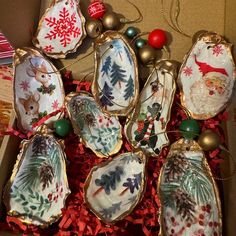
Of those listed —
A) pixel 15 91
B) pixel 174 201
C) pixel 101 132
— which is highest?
pixel 15 91

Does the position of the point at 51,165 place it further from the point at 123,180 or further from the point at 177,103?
the point at 177,103

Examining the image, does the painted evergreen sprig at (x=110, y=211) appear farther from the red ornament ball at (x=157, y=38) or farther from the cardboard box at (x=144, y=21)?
the red ornament ball at (x=157, y=38)

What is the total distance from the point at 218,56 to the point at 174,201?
35 cm

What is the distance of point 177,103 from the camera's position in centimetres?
97

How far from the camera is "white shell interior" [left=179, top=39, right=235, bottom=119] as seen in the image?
0.93 metres

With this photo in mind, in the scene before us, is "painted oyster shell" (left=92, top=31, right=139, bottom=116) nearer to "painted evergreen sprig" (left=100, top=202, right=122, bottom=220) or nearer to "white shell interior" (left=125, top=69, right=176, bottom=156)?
"white shell interior" (left=125, top=69, right=176, bottom=156)

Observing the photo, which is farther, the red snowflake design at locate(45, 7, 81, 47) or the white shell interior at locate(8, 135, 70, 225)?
the red snowflake design at locate(45, 7, 81, 47)

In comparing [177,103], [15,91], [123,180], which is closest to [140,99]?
[177,103]

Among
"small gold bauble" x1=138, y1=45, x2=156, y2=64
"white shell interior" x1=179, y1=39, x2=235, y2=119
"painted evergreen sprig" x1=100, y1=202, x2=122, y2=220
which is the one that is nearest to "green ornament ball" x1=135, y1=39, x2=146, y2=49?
"small gold bauble" x1=138, y1=45, x2=156, y2=64

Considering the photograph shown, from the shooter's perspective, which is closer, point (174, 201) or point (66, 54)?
point (174, 201)

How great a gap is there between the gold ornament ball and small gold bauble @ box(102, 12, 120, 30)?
35 centimetres

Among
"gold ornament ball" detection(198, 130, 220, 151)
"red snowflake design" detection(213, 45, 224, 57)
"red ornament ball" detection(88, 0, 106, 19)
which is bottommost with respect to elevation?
"gold ornament ball" detection(198, 130, 220, 151)

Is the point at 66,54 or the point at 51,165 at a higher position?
the point at 66,54

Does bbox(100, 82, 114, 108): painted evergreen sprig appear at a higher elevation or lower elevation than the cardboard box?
lower
